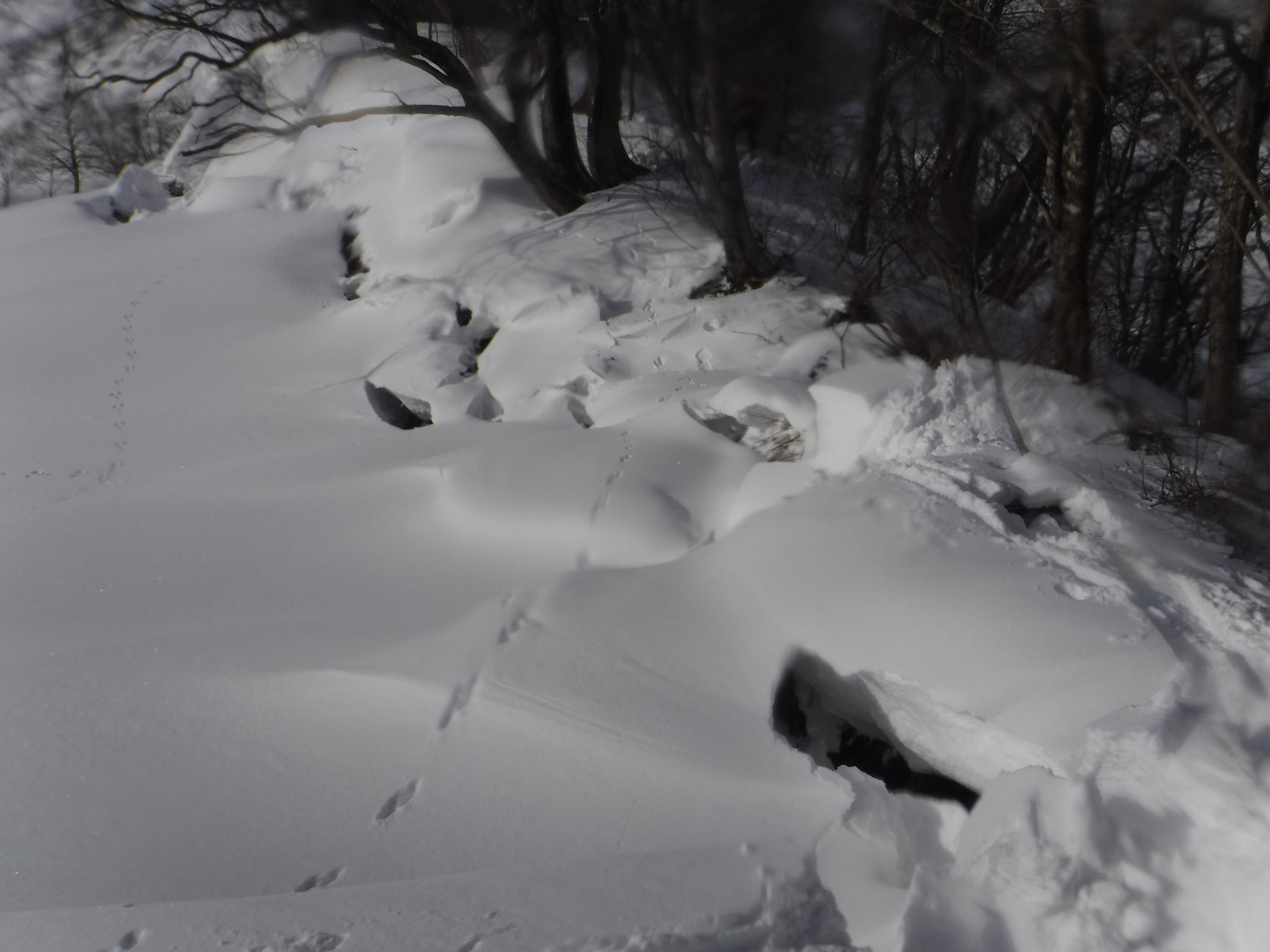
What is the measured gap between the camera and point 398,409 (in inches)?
230

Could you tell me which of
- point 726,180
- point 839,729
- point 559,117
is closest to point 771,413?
point 839,729

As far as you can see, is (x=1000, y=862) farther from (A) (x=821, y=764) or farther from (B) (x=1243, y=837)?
(A) (x=821, y=764)

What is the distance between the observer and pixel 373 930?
2354mm

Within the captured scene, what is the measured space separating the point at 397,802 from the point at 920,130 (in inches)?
244

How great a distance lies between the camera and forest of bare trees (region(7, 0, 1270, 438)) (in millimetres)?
4984

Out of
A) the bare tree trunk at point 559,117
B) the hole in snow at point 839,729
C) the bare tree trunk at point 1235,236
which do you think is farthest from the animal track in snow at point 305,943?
the bare tree trunk at point 559,117

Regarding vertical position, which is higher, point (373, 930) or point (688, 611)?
point (688, 611)

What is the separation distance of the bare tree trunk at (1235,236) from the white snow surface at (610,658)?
1.13 m

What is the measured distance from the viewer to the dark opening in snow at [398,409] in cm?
574

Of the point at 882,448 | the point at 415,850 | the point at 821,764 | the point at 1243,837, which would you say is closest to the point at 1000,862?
the point at 1243,837

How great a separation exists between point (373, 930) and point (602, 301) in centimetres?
464

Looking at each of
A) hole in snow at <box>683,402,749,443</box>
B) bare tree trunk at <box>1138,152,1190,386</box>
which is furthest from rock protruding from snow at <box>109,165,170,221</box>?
bare tree trunk at <box>1138,152,1190,386</box>

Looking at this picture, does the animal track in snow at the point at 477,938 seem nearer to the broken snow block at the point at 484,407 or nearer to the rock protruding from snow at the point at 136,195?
the broken snow block at the point at 484,407

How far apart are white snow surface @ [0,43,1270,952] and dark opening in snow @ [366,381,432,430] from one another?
99mm
